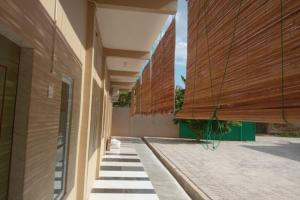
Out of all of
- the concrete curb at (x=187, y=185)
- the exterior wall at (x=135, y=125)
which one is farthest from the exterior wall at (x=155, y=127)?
the concrete curb at (x=187, y=185)

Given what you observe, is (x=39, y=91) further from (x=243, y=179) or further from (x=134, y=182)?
(x=243, y=179)

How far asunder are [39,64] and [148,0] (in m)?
2.32

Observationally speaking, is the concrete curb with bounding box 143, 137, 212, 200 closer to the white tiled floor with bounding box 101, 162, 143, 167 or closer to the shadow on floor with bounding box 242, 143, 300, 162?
the white tiled floor with bounding box 101, 162, 143, 167

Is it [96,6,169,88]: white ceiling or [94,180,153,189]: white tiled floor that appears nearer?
[96,6,169,88]: white ceiling

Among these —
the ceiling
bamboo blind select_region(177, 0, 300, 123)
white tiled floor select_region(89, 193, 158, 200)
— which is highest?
the ceiling

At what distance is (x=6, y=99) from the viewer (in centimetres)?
144

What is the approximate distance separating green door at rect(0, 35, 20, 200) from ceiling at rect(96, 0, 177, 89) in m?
2.42

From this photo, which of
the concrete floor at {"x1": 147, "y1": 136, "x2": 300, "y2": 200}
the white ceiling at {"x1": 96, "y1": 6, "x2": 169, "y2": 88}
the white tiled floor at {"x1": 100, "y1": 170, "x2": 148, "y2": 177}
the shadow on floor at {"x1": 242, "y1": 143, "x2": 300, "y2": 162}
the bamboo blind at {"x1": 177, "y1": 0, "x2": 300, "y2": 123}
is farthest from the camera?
the shadow on floor at {"x1": 242, "y1": 143, "x2": 300, "y2": 162}

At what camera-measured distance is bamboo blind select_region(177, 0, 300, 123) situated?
110 centimetres

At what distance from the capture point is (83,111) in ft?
12.4

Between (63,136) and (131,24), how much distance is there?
255 cm

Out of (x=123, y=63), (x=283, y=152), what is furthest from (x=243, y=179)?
(x=283, y=152)

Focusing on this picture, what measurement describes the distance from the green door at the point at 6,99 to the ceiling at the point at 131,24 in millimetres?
2416

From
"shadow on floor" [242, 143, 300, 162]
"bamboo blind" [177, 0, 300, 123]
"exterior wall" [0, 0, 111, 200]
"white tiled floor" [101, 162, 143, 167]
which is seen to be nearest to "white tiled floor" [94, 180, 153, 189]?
"white tiled floor" [101, 162, 143, 167]
